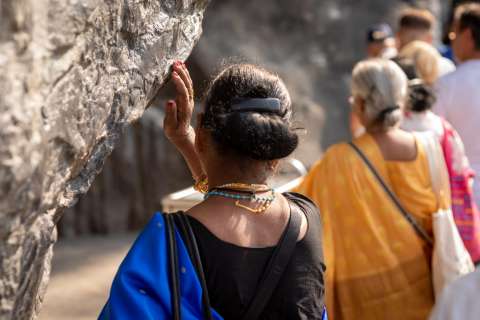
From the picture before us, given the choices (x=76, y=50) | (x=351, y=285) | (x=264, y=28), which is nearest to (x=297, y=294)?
(x=76, y=50)

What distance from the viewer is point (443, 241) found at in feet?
8.75

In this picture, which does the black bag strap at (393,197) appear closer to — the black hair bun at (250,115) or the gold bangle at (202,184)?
the gold bangle at (202,184)

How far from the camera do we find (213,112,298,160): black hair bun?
4.84 feet

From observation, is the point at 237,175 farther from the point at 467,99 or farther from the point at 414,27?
the point at 414,27

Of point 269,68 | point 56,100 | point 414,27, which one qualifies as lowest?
point 269,68

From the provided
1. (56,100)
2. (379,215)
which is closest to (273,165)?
(56,100)

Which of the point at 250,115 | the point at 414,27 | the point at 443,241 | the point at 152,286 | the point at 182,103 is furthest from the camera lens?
the point at 414,27

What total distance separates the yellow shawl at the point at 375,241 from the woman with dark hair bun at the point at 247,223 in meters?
1.13

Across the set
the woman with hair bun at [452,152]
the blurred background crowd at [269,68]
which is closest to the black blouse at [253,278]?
the woman with hair bun at [452,152]

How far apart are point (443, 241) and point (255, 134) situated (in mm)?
1426

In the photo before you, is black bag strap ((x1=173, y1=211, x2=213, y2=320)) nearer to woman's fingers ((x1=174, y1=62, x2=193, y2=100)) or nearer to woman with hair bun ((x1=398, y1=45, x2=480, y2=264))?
woman's fingers ((x1=174, y1=62, x2=193, y2=100))

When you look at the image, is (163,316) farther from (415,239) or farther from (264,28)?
(264,28)

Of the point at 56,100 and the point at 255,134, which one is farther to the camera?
the point at 255,134

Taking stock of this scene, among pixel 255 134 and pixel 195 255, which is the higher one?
pixel 255 134
